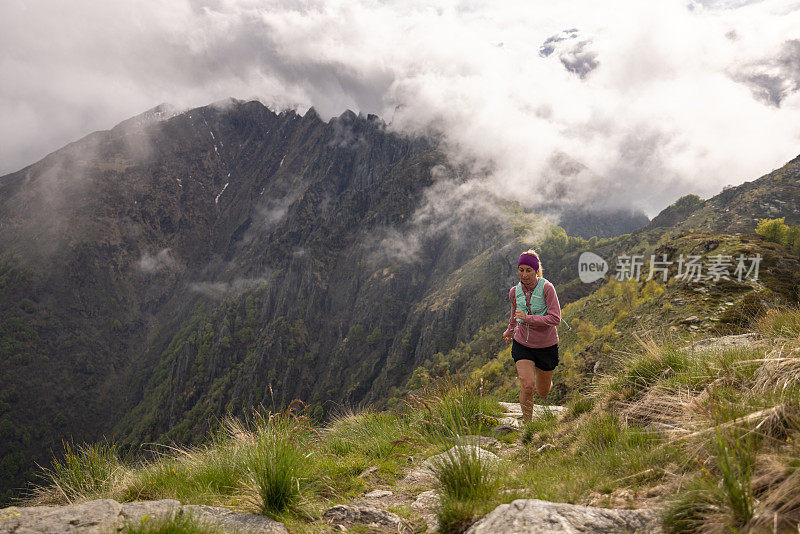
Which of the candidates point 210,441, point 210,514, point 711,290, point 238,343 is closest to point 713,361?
point 210,514

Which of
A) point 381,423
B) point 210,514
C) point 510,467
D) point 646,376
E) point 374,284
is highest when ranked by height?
point 210,514

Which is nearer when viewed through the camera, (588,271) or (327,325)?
(588,271)

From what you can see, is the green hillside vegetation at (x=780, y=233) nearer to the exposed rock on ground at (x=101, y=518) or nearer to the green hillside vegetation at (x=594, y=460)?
the green hillside vegetation at (x=594, y=460)

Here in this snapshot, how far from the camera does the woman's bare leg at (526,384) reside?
21.7 feet

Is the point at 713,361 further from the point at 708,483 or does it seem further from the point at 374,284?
the point at 374,284

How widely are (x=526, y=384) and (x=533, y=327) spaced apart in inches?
42.8

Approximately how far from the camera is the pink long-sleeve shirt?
6.24 meters

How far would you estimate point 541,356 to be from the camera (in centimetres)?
663

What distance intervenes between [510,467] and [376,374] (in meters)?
156

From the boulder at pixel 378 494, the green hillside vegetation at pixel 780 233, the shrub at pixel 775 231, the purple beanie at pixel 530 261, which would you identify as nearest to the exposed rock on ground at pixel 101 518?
the boulder at pixel 378 494

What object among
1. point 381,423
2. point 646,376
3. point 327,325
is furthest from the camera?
point 327,325

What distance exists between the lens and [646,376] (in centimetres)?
516

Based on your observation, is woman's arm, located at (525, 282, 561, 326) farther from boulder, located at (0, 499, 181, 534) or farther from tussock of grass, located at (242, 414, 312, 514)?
boulder, located at (0, 499, 181, 534)

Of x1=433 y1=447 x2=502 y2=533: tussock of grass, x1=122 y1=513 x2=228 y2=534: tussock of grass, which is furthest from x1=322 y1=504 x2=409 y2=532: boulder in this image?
x1=122 y1=513 x2=228 y2=534: tussock of grass
